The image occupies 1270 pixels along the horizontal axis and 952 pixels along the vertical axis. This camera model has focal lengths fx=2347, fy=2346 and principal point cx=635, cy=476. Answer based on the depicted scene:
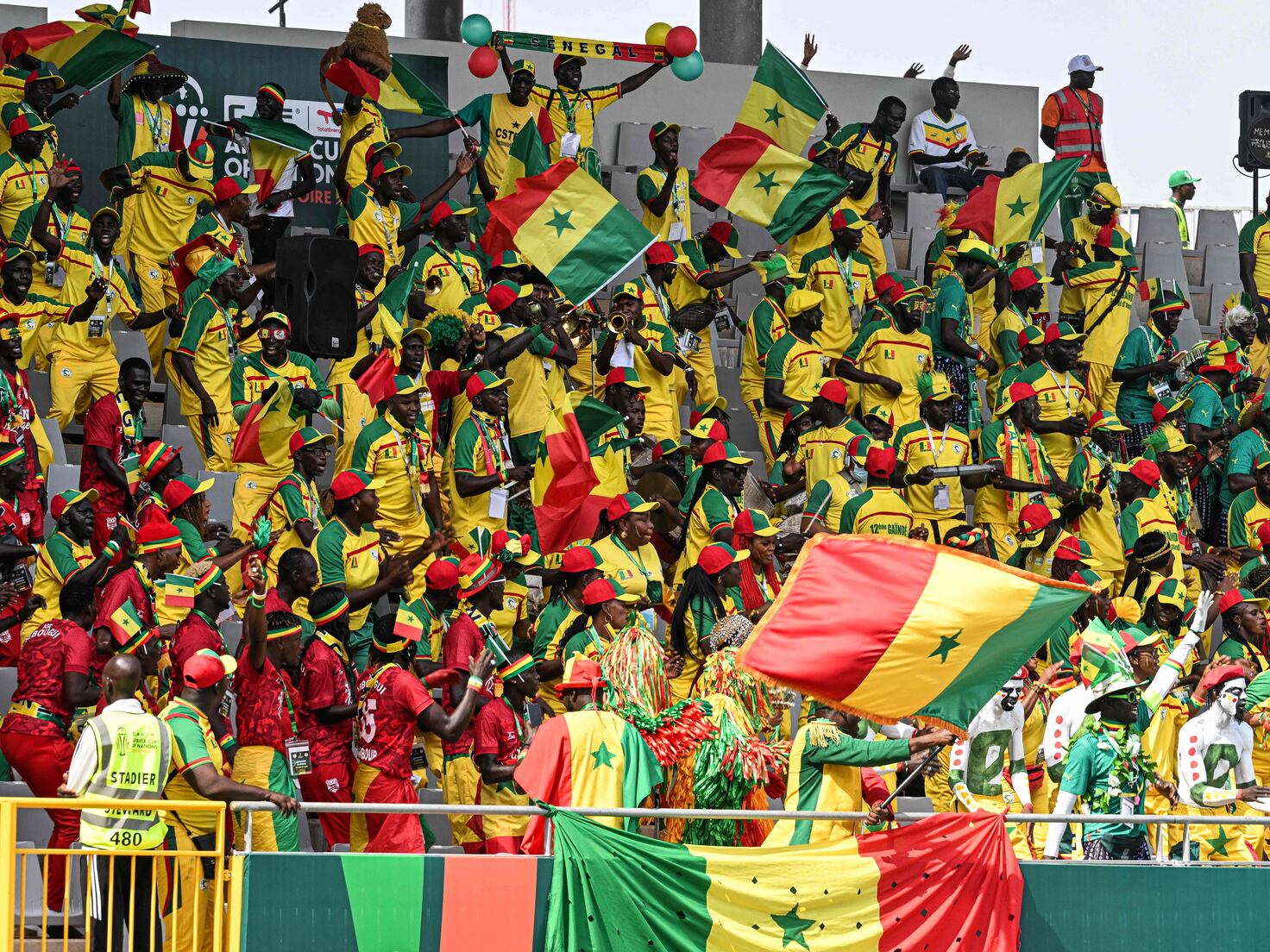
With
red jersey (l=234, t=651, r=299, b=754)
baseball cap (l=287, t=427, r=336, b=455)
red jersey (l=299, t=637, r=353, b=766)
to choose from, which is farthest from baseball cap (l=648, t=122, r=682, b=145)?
red jersey (l=234, t=651, r=299, b=754)

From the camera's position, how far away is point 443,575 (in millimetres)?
13578

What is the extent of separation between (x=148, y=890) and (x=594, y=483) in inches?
233

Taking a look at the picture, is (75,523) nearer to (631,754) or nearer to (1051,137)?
(631,754)

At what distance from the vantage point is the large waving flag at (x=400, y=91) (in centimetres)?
1848

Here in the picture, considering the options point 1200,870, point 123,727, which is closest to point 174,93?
point 123,727

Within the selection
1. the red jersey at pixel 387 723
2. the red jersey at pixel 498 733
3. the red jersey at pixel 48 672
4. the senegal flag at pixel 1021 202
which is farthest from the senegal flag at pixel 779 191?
the red jersey at pixel 48 672

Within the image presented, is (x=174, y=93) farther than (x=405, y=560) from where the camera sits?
Yes

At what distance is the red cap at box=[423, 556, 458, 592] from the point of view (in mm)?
13586

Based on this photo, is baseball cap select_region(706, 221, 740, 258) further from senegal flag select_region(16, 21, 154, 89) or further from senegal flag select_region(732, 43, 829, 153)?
senegal flag select_region(16, 21, 154, 89)

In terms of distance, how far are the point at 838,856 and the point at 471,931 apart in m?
1.69

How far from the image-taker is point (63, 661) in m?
12.2

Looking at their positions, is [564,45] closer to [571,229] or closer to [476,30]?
[476,30]

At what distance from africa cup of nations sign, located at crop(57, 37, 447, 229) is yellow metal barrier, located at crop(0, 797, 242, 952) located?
972 cm

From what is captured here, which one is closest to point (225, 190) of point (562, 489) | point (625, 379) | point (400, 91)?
point (400, 91)
